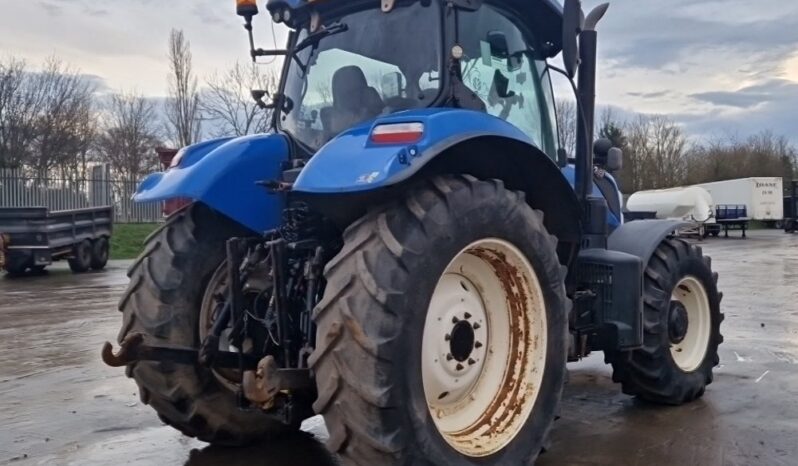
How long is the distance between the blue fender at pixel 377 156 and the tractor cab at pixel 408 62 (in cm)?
62

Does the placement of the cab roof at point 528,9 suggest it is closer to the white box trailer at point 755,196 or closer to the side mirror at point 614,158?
the side mirror at point 614,158

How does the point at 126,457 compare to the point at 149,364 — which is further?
the point at 126,457

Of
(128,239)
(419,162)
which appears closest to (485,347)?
(419,162)

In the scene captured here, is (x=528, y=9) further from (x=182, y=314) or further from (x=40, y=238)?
(x=40, y=238)

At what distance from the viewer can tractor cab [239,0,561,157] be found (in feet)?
13.5

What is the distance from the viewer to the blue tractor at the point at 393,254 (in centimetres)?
319

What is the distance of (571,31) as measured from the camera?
434 cm

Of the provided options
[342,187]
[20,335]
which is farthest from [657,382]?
[20,335]

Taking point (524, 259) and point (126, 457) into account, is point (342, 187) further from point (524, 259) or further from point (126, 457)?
point (126, 457)

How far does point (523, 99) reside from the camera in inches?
191

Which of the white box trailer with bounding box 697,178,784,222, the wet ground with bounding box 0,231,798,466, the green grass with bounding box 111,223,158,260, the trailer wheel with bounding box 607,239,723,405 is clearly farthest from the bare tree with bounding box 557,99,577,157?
the white box trailer with bounding box 697,178,784,222

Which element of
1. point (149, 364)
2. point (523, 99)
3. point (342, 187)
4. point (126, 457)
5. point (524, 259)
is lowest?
point (126, 457)

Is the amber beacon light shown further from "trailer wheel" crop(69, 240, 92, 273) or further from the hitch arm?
"trailer wheel" crop(69, 240, 92, 273)

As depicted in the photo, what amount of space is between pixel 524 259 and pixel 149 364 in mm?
2114
